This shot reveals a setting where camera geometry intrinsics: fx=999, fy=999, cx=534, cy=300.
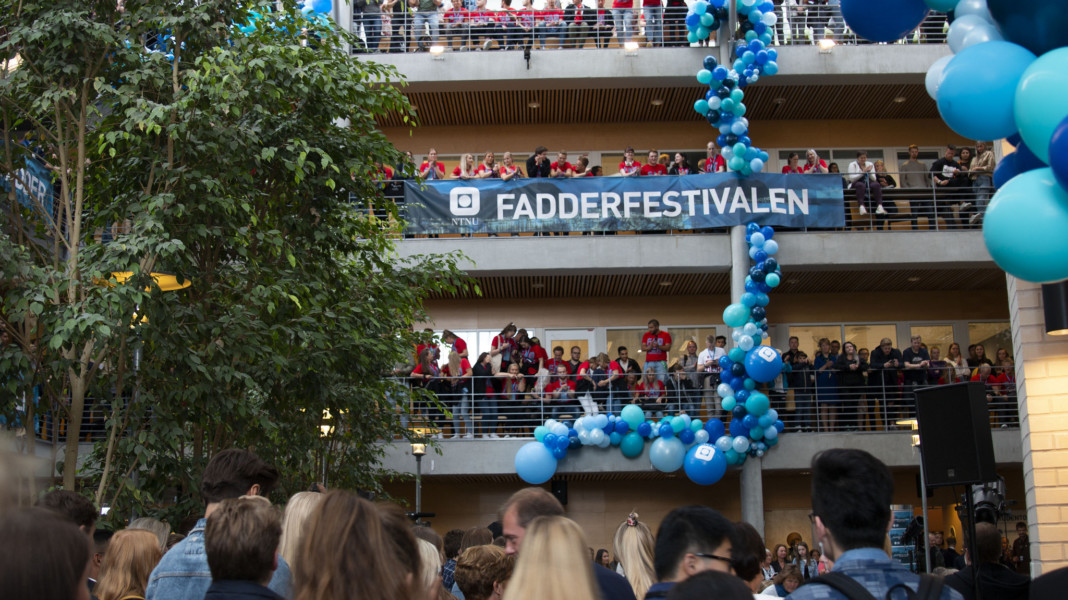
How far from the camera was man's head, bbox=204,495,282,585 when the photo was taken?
328 centimetres

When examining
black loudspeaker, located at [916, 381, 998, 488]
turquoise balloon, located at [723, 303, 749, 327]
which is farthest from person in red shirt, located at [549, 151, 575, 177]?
black loudspeaker, located at [916, 381, 998, 488]

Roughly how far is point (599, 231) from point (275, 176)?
8988 millimetres

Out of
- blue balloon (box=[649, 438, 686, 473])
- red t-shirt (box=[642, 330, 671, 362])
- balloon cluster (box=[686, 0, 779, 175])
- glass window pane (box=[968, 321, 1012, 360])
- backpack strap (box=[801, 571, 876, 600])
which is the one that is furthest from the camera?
glass window pane (box=[968, 321, 1012, 360])

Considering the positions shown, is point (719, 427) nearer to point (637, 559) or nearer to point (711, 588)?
point (637, 559)

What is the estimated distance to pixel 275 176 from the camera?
10.7 m

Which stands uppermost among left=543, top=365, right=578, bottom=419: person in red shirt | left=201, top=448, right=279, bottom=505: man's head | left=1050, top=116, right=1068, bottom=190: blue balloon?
left=1050, top=116, right=1068, bottom=190: blue balloon

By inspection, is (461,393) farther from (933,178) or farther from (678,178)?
(933,178)

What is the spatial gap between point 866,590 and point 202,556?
2.62 meters

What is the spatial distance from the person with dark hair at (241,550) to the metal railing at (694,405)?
14096 mm

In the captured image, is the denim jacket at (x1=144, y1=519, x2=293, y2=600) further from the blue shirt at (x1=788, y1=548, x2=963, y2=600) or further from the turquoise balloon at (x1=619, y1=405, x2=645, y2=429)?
the turquoise balloon at (x1=619, y1=405, x2=645, y2=429)

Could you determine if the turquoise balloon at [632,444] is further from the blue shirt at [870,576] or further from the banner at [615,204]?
the blue shirt at [870,576]

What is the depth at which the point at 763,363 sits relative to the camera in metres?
16.1

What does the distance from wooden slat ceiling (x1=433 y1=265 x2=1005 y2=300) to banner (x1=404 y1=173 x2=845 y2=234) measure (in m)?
1.49

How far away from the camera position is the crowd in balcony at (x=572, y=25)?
20.2 meters
